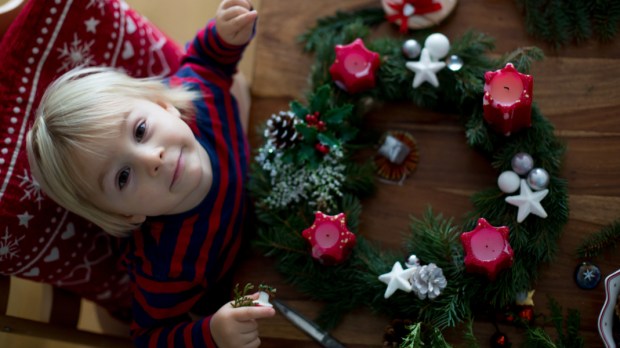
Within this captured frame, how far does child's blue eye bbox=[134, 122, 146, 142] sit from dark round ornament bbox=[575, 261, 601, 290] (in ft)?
2.23

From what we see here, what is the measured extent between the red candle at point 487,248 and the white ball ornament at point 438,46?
29 centimetres

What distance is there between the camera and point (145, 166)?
2.78ft

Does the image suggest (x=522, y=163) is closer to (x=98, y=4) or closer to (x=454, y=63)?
(x=454, y=63)

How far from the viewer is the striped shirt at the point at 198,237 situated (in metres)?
0.95

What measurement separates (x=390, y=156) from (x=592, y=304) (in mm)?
377

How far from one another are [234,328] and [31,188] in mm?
387

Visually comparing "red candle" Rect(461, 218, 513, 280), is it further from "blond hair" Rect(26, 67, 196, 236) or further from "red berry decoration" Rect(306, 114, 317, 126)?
"blond hair" Rect(26, 67, 196, 236)

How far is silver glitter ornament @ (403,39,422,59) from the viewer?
0.96 metres

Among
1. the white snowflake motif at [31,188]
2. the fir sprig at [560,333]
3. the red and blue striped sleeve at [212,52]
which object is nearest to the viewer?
the fir sprig at [560,333]

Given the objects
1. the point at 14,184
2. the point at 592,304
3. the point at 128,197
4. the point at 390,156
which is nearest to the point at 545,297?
the point at 592,304

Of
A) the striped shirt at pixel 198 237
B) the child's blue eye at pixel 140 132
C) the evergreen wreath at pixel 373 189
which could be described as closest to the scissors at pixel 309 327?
the evergreen wreath at pixel 373 189

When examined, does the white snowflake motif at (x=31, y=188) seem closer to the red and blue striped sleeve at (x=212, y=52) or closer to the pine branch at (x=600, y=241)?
the red and blue striped sleeve at (x=212, y=52)

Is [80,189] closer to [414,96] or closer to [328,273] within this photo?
[328,273]

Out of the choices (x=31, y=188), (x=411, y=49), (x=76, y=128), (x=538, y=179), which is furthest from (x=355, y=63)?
(x=31, y=188)
